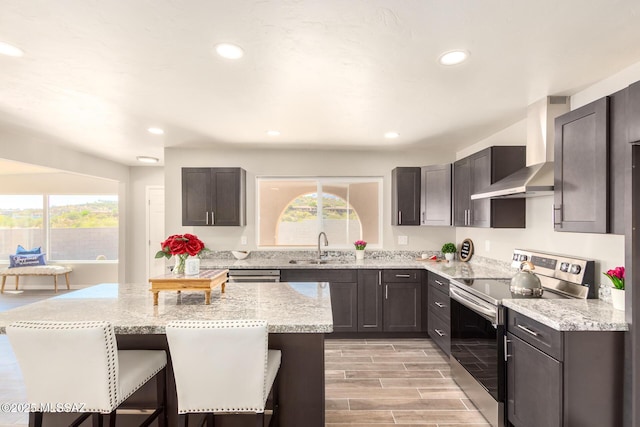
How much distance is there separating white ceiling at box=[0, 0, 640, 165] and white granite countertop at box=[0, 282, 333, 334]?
155 cm

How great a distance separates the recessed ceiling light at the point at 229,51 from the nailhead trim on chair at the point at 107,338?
5.13ft

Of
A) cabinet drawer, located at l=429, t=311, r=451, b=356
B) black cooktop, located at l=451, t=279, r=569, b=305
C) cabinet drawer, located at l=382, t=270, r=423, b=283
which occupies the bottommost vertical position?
cabinet drawer, located at l=429, t=311, r=451, b=356

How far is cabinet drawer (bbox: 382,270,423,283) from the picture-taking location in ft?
13.3

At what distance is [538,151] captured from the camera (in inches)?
109

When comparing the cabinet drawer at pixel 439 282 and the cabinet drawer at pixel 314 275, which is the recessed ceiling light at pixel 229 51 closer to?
the cabinet drawer at pixel 314 275

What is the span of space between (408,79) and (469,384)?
2459 millimetres

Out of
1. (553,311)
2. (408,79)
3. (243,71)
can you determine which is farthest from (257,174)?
(553,311)

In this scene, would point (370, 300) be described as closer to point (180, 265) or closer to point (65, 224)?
point (180, 265)

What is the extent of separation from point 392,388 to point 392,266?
4.89 ft

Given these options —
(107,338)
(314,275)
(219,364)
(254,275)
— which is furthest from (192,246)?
(314,275)

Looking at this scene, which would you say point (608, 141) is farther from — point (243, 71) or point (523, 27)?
point (243, 71)

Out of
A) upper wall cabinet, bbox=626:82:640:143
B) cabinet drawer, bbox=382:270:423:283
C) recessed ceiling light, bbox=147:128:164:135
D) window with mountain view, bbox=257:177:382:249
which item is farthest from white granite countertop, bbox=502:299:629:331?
recessed ceiling light, bbox=147:128:164:135

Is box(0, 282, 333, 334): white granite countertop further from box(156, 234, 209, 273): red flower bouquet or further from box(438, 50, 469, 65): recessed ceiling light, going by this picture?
box(438, 50, 469, 65): recessed ceiling light

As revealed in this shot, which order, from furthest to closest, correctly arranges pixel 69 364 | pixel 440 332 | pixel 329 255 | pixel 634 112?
1. pixel 329 255
2. pixel 440 332
3. pixel 634 112
4. pixel 69 364
